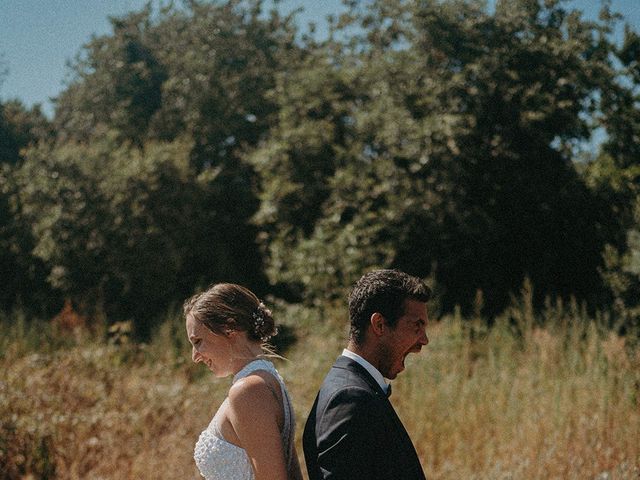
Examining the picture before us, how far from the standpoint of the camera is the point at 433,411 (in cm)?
598

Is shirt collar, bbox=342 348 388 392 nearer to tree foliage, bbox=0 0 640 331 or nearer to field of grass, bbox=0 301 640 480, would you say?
field of grass, bbox=0 301 640 480

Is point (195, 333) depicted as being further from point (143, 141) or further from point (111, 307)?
point (143, 141)

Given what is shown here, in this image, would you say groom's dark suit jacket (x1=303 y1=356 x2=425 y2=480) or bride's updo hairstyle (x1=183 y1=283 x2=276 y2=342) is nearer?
groom's dark suit jacket (x1=303 y1=356 x2=425 y2=480)

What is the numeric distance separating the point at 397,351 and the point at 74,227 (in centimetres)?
1098

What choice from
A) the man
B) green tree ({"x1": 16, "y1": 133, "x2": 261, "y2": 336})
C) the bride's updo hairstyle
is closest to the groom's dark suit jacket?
the man

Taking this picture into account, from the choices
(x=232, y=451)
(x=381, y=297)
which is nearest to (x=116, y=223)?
(x=232, y=451)

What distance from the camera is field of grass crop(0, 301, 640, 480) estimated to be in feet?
15.9

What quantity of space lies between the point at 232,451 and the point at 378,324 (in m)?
0.77

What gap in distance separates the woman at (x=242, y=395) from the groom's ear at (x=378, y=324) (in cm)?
47

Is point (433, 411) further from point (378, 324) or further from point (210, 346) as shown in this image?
point (378, 324)

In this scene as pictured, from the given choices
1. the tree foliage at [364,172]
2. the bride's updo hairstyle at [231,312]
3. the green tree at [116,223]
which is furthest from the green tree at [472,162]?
the bride's updo hairstyle at [231,312]

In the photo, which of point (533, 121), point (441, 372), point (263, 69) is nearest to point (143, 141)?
point (263, 69)

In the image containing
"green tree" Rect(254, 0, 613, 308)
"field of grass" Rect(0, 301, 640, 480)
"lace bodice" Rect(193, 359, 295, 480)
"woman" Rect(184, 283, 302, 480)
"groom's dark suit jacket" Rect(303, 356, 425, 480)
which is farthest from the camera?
"green tree" Rect(254, 0, 613, 308)

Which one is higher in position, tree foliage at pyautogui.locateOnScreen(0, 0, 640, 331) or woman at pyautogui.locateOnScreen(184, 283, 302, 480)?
tree foliage at pyautogui.locateOnScreen(0, 0, 640, 331)
